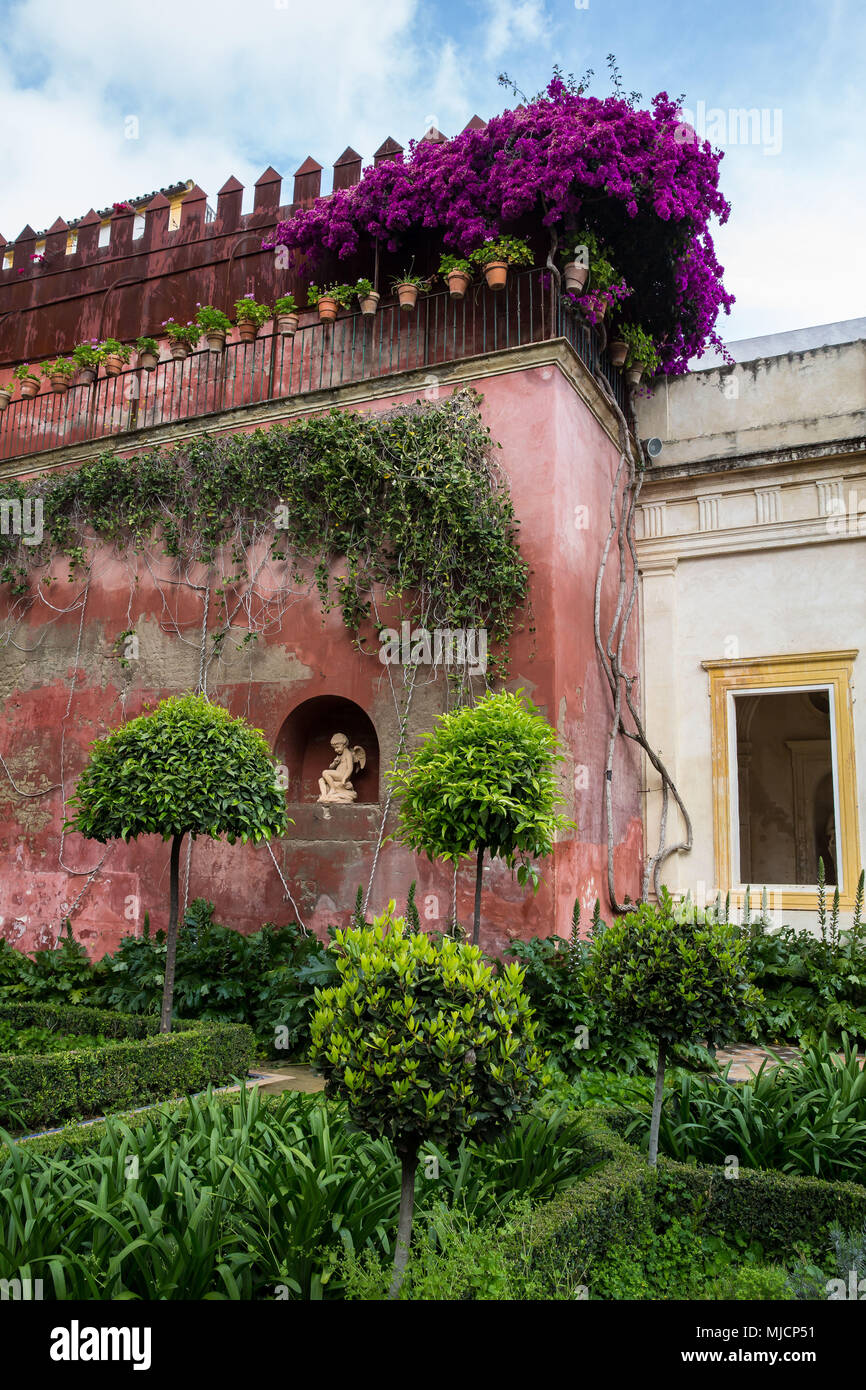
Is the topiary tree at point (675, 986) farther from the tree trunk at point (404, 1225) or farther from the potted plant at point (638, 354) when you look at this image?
the potted plant at point (638, 354)

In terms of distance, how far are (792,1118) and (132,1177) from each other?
2787mm

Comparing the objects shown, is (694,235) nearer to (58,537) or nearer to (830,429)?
(830,429)

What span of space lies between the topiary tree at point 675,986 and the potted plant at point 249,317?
328 inches

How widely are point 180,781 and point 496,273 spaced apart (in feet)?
18.3

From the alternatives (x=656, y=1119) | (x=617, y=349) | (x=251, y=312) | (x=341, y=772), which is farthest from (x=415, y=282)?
(x=656, y=1119)

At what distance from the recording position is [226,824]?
6.33 meters

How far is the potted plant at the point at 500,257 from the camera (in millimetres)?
8844

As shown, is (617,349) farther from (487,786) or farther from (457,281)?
(487,786)

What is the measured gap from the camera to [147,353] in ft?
35.7

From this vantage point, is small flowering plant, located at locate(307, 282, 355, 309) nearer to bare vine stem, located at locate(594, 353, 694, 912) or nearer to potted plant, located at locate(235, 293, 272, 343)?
potted plant, located at locate(235, 293, 272, 343)

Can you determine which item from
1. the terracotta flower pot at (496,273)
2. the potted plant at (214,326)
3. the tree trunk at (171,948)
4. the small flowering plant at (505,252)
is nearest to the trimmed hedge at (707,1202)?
the tree trunk at (171,948)

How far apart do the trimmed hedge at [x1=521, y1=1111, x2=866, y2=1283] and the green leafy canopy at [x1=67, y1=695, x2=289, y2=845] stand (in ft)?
10.9
